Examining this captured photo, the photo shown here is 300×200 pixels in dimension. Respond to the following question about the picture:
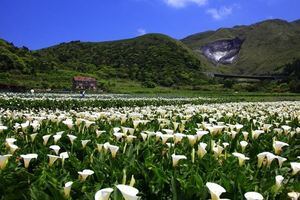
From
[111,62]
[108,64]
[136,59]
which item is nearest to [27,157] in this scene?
[108,64]

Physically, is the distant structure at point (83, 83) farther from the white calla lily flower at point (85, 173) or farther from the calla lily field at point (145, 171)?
the white calla lily flower at point (85, 173)

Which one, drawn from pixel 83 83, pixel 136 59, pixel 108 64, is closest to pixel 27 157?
pixel 83 83

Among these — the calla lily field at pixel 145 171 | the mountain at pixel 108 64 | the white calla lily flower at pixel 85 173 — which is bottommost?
the calla lily field at pixel 145 171

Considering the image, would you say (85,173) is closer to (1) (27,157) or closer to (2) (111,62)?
(1) (27,157)

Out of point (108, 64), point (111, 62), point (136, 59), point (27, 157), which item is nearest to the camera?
point (27, 157)

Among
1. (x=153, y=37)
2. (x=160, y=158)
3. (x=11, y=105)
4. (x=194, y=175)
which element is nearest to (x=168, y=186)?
(x=194, y=175)

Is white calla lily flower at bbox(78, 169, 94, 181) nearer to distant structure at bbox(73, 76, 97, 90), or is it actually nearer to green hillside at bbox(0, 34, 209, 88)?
green hillside at bbox(0, 34, 209, 88)

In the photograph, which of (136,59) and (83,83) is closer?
(83,83)

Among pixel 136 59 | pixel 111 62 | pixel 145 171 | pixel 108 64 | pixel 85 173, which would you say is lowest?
pixel 145 171

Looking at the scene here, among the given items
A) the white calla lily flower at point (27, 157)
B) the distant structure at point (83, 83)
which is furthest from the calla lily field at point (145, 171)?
the distant structure at point (83, 83)

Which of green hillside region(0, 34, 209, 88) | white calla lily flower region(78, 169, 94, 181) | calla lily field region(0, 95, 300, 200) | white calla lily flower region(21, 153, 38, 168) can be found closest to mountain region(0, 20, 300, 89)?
green hillside region(0, 34, 209, 88)

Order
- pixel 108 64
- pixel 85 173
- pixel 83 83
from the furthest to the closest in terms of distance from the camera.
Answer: pixel 108 64 → pixel 83 83 → pixel 85 173

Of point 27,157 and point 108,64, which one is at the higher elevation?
point 108,64

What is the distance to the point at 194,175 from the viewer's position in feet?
11.9
